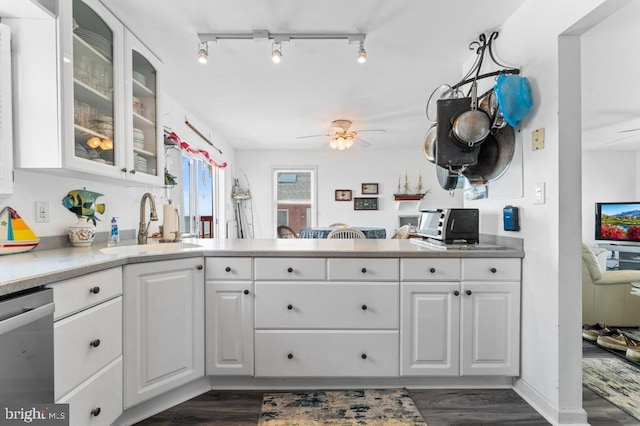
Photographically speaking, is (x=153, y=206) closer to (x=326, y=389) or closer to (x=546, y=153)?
(x=326, y=389)

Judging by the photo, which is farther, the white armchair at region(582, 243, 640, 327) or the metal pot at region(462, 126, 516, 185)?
the white armchair at region(582, 243, 640, 327)

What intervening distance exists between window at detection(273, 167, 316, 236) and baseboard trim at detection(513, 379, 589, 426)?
16.5 feet

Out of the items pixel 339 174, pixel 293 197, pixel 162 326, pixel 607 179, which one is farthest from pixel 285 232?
pixel 607 179

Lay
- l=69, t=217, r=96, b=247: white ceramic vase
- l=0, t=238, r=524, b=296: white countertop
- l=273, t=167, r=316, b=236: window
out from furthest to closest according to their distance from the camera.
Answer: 1. l=273, t=167, r=316, b=236: window
2. l=69, t=217, r=96, b=247: white ceramic vase
3. l=0, t=238, r=524, b=296: white countertop

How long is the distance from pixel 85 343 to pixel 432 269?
5.90 ft

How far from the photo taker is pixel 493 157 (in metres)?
2.13

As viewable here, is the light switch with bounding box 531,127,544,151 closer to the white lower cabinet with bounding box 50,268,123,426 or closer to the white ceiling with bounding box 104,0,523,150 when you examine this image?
the white ceiling with bounding box 104,0,523,150

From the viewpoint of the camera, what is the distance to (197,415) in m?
1.76

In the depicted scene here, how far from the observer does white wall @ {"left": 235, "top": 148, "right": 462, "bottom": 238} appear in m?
6.51

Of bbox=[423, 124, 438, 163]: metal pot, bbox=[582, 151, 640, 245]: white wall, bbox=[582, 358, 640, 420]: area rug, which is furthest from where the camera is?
bbox=[582, 151, 640, 245]: white wall

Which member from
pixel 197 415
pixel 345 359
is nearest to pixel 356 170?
pixel 345 359

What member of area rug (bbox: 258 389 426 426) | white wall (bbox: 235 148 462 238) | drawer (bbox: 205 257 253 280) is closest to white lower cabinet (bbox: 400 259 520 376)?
area rug (bbox: 258 389 426 426)

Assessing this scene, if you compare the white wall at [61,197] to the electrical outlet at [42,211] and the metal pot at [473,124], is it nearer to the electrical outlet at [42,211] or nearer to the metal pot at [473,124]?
the electrical outlet at [42,211]

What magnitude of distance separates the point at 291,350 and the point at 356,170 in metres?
4.96
